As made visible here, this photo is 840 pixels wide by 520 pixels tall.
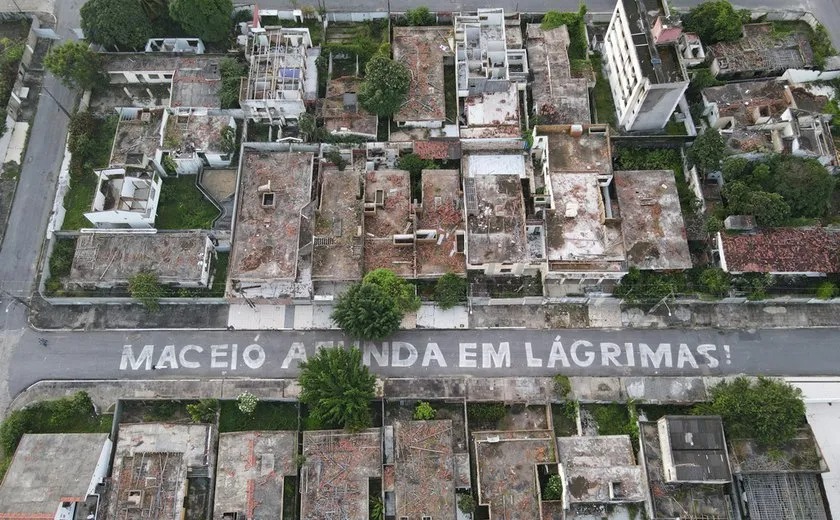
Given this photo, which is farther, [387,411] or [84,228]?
[84,228]

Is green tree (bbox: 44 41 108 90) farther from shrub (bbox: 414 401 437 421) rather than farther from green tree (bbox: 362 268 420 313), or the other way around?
shrub (bbox: 414 401 437 421)

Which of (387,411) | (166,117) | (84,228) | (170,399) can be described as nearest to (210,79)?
(166,117)

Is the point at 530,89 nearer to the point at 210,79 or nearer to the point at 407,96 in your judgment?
the point at 407,96

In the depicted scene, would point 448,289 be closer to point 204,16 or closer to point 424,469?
point 424,469

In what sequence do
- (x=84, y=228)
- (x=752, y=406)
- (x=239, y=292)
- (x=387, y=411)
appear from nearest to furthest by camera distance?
(x=752, y=406)
(x=387, y=411)
(x=239, y=292)
(x=84, y=228)

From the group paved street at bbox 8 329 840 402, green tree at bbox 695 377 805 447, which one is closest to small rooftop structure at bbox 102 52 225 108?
paved street at bbox 8 329 840 402
